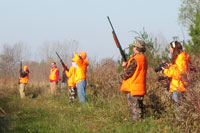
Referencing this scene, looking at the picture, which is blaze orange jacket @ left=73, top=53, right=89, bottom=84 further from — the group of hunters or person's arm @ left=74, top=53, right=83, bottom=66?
the group of hunters

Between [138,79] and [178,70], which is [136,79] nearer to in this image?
[138,79]

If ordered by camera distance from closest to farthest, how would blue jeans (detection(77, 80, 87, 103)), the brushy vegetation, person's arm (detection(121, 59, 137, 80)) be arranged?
the brushy vegetation
person's arm (detection(121, 59, 137, 80))
blue jeans (detection(77, 80, 87, 103))

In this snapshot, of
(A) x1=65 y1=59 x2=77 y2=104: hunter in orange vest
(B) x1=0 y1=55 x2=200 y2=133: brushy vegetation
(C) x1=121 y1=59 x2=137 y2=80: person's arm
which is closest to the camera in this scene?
(B) x1=0 y1=55 x2=200 y2=133: brushy vegetation

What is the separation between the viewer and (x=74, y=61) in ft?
43.1

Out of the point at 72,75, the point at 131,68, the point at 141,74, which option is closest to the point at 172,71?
the point at 141,74

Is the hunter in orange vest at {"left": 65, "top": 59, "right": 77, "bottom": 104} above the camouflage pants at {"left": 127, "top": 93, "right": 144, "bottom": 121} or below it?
above

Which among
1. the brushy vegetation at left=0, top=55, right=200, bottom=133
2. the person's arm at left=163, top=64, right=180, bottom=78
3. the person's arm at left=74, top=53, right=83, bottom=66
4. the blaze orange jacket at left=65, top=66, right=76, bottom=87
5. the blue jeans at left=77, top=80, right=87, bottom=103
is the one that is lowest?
the brushy vegetation at left=0, top=55, right=200, bottom=133

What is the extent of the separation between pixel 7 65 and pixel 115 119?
19.2 meters

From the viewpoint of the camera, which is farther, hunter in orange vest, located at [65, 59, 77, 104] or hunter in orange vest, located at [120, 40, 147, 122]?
hunter in orange vest, located at [65, 59, 77, 104]

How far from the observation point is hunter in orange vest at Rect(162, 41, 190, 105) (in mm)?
7242

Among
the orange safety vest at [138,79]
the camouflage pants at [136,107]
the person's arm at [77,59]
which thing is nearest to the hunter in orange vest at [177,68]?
the orange safety vest at [138,79]

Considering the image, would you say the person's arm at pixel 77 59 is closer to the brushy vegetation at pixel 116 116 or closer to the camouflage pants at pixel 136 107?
the brushy vegetation at pixel 116 116

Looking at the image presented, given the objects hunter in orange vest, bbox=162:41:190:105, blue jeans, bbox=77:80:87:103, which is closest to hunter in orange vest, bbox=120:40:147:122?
hunter in orange vest, bbox=162:41:190:105

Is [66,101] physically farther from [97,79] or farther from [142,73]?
[142,73]
